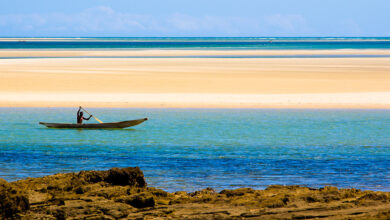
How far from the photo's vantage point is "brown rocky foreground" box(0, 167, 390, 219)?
9.51 meters

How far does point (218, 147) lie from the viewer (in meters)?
18.9

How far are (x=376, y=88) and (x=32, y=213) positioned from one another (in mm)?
29993

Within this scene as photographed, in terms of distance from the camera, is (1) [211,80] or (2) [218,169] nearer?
(2) [218,169]

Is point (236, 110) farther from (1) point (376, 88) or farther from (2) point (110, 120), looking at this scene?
(1) point (376, 88)

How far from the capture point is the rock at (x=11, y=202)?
9.16 m

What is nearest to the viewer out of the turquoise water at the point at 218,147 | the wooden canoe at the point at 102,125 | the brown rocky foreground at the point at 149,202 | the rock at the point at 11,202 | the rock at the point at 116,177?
the rock at the point at 11,202

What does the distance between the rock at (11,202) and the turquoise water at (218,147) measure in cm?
431

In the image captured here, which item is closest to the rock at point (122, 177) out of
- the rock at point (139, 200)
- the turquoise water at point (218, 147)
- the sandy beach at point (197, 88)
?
the rock at point (139, 200)

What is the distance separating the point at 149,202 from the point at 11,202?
213cm

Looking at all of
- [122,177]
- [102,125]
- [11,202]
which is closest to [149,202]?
[122,177]

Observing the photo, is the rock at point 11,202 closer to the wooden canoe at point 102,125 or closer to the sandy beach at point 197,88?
the wooden canoe at point 102,125

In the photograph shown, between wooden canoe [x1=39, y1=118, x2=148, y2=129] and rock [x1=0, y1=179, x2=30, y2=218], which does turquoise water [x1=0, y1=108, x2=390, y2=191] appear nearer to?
wooden canoe [x1=39, y1=118, x2=148, y2=129]

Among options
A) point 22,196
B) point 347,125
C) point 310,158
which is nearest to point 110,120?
point 347,125

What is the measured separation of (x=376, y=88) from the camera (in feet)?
121
